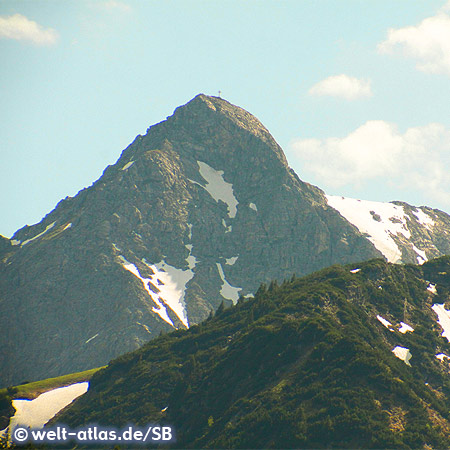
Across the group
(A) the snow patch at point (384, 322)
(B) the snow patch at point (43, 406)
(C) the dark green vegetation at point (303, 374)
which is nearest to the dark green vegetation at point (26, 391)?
(B) the snow patch at point (43, 406)

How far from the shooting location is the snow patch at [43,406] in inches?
5468

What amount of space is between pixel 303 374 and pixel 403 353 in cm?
2579

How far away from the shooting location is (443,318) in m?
152

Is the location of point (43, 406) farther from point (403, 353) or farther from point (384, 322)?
point (403, 353)

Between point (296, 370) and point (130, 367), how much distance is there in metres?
48.7

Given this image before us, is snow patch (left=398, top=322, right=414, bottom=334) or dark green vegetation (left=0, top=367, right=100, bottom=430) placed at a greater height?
dark green vegetation (left=0, top=367, right=100, bottom=430)

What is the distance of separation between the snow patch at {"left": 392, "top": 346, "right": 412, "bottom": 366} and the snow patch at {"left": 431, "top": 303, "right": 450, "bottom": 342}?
15924 mm

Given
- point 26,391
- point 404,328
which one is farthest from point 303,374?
point 26,391

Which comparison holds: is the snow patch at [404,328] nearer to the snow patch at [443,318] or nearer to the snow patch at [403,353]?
the snow patch at [403,353]

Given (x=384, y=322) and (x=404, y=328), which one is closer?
(x=384, y=322)

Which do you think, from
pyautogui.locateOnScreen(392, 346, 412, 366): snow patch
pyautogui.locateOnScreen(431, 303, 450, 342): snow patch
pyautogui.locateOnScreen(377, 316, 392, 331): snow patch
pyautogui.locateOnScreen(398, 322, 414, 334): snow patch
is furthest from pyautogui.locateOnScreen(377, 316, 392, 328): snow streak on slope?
pyautogui.locateOnScreen(431, 303, 450, 342): snow patch

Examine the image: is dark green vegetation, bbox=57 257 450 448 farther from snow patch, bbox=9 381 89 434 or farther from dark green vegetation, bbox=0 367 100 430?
dark green vegetation, bbox=0 367 100 430

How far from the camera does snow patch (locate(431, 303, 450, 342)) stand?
146 m

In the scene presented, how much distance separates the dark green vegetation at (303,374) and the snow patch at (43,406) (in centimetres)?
451
